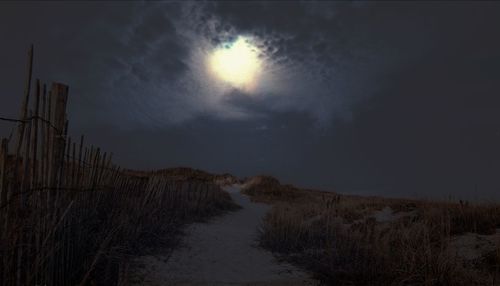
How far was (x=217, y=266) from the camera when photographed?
5.66m

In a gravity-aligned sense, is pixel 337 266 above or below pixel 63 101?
below

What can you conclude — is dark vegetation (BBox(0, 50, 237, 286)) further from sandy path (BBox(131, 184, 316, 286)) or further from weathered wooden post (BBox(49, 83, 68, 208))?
sandy path (BBox(131, 184, 316, 286))

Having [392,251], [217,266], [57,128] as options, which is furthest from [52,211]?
[392,251]

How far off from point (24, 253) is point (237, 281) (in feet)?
9.02

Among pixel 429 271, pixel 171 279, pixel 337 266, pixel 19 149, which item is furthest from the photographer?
pixel 337 266

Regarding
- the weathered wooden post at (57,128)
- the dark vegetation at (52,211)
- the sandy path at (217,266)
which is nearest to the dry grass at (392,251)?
the sandy path at (217,266)

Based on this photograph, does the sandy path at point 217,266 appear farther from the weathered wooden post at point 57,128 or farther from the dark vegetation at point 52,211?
the weathered wooden post at point 57,128

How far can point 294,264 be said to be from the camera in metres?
6.03

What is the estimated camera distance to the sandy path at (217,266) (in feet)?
16.1

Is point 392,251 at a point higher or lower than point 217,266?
higher

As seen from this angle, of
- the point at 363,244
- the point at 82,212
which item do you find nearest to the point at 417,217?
the point at 363,244

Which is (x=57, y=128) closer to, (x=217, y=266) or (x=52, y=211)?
(x=52, y=211)

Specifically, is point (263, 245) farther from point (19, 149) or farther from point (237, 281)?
point (19, 149)

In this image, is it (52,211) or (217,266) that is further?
(217,266)
